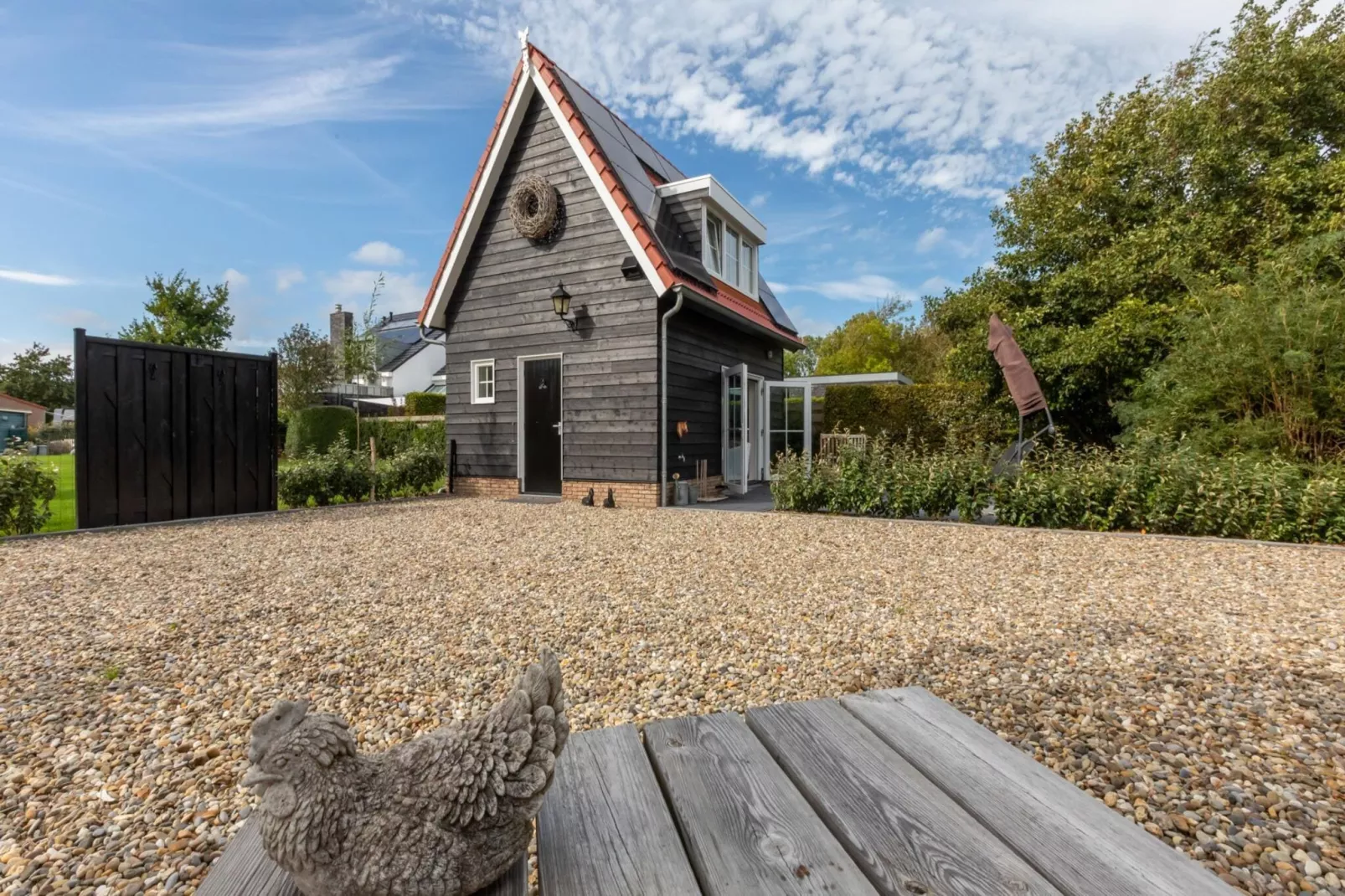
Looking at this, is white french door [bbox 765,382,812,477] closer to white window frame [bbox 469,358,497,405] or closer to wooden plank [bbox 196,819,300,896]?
white window frame [bbox 469,358,497,405]

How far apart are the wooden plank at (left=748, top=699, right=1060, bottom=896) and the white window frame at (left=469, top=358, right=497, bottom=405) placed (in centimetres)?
861

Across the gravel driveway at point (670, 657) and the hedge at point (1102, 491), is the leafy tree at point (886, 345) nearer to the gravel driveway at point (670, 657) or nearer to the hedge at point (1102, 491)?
the hedge at point (1102, 491)

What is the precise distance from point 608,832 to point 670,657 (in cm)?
190

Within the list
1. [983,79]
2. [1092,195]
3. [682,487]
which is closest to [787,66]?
[983,79]

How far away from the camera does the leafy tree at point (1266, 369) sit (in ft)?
19.4

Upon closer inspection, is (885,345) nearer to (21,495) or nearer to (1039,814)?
(21,495)

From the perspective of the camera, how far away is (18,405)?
113ft

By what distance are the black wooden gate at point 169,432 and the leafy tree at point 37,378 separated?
45.1m

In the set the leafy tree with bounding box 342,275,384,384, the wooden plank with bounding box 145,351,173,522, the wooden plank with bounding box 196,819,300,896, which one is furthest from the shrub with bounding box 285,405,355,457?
the wooden plank with bounding box 196,819,300,896

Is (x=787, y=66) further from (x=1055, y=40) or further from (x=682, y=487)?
(x=682, y=487)

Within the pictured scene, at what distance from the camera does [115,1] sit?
4.86 m

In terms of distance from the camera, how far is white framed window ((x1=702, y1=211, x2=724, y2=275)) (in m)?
9.30

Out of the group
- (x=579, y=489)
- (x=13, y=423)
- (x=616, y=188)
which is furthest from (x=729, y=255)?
(x=13, y=423)

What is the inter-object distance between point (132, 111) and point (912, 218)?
20.3 m
